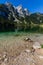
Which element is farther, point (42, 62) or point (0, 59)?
point (0, 59)

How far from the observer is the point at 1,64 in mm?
14305

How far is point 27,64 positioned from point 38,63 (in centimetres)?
118

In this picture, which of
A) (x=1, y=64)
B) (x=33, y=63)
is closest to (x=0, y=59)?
(x=1, y=64)

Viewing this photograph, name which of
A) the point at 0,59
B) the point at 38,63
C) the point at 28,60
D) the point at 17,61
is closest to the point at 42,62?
the point at 38,63

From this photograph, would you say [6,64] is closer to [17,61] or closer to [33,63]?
[17,61]

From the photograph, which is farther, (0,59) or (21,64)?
(0,59)

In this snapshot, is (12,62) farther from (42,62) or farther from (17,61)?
(42,62)

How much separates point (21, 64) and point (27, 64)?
623mm

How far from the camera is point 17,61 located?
1505cm

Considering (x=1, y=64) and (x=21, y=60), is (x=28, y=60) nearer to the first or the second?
(x=21, y=60)

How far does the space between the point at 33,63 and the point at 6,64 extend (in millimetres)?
2811

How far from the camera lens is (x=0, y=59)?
52.4 feet

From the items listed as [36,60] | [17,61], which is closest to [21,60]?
[17,61]

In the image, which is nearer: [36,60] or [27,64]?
[27,64]
